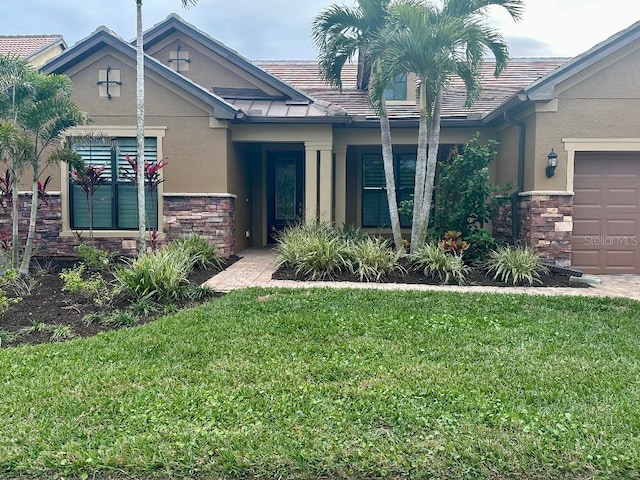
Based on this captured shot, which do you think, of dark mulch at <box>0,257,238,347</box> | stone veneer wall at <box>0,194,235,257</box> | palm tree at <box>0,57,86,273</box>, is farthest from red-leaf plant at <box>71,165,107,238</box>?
dark mulch at <box>0,257,238,347</box>

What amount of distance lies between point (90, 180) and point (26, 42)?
13099 millimetres

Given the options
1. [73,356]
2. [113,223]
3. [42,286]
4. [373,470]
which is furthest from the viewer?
[113,223]

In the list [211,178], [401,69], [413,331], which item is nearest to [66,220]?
[211,178]

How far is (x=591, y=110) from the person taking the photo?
912 cm

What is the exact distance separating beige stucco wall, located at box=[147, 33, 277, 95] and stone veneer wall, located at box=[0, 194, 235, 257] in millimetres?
3503

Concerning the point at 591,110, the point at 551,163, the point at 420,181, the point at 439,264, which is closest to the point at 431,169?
the point at 420,181

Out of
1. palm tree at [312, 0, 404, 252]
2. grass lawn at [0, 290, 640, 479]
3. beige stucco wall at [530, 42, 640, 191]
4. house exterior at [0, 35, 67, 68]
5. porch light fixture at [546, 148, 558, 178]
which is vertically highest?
house exterior at [0, 35, 67, 68]

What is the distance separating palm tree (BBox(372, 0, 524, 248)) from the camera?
7.74 meters

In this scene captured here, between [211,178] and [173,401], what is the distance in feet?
23.5

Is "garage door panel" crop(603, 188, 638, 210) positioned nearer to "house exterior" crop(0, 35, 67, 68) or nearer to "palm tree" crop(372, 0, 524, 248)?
"palm tree" crop(372, 0, 524, 248)

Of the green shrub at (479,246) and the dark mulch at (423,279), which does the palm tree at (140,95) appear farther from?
the green shrub at (479,246)

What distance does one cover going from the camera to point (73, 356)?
450cm

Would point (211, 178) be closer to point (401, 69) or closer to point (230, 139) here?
point (230, 139)

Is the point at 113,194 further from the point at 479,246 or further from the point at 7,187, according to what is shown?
the point at 479,246
